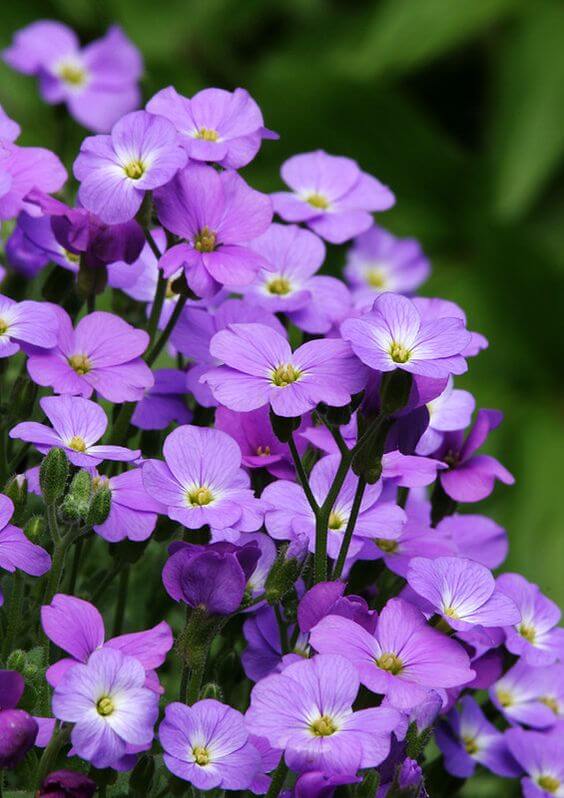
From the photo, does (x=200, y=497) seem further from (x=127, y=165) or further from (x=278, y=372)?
(x=127, y=165)

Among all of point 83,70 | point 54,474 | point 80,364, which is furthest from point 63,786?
point 83,70

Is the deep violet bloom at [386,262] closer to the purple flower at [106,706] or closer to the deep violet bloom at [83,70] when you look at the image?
the deep violet bloom at [83,70]

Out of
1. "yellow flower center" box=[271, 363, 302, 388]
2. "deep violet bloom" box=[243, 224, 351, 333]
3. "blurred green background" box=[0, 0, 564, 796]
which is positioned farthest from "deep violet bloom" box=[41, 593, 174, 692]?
"blurred green background" box=[0, 0, 564, 796]

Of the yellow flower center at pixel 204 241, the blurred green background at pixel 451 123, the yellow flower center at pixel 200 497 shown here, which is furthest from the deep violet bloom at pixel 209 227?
the blurred green background at pixel 451 123

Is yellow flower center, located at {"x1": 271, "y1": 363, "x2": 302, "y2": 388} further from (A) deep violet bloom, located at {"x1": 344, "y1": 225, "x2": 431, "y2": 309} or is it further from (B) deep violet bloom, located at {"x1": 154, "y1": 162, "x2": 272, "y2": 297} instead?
(A) deep violet bloom, located at {"x1": 344, "y1": 225, "x2": 431, "y2": 309}

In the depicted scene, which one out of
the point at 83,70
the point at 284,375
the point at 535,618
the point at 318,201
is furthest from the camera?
the point at 83,70

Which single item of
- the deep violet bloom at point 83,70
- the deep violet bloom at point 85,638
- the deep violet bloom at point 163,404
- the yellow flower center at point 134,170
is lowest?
the deep violet bloom at point 85,638
